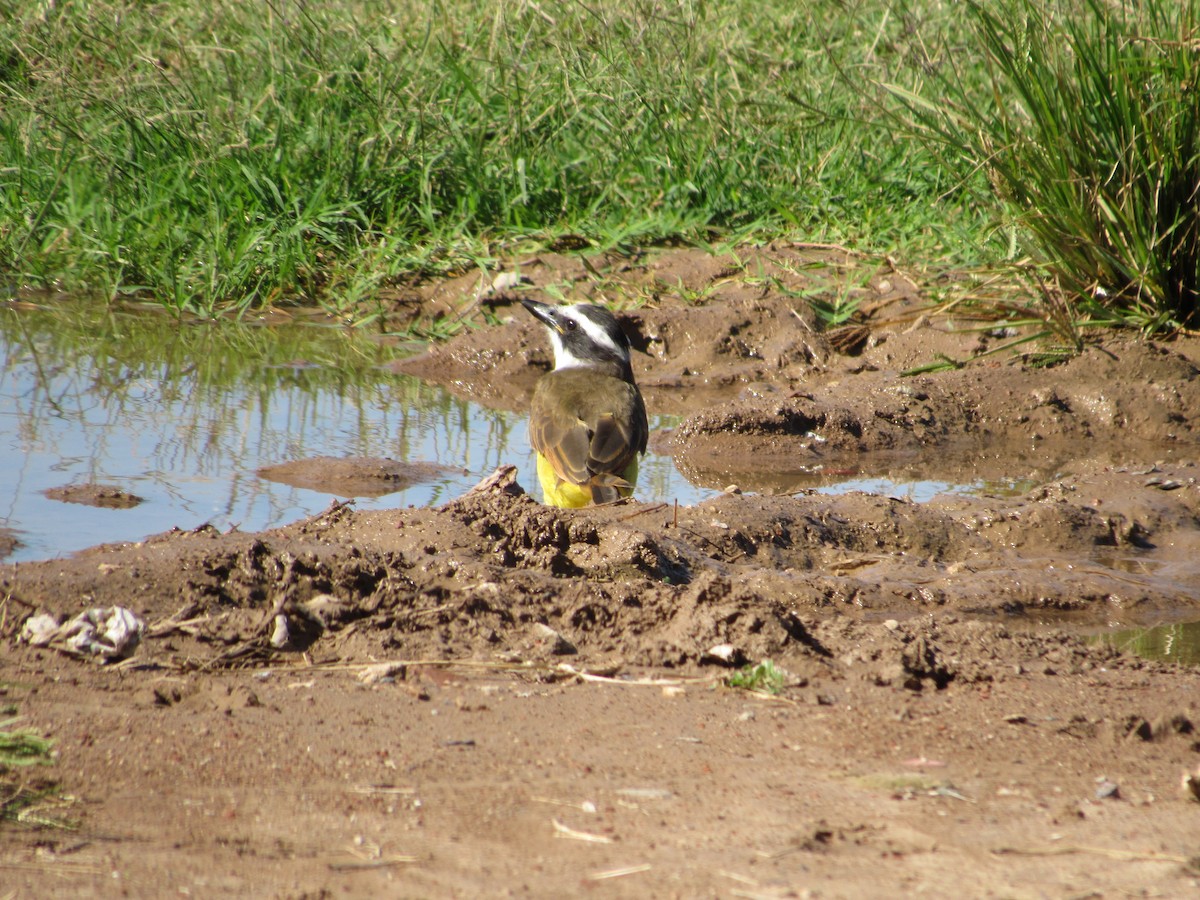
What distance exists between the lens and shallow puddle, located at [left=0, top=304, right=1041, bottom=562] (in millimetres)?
5633

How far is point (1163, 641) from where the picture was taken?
4738 millimetres

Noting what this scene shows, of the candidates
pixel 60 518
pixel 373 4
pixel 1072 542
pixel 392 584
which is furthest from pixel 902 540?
pixel 373 4

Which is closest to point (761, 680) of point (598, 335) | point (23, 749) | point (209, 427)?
point (23, 749)

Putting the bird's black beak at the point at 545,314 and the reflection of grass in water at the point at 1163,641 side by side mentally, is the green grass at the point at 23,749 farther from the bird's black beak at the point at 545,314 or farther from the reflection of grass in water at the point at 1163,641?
the bird's black beak at the point at 545,314

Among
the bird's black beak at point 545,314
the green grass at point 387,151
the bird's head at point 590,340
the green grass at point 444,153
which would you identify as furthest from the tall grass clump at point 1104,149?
the bird's black beak at point 545,314

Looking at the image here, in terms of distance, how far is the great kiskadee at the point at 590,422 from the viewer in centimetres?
625

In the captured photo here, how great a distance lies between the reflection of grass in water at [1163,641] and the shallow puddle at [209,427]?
1.70 m

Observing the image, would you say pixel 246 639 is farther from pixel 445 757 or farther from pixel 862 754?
pixel 862 754

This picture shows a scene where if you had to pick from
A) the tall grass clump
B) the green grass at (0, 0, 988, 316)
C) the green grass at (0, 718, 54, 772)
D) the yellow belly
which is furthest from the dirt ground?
the green grass at (0, 0, 988, 316)

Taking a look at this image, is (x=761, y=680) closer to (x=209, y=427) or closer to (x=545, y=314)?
(x=209, y=427)

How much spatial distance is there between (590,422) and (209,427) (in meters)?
1.98

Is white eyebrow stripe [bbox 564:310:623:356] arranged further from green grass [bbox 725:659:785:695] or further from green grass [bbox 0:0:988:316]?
green grass [bbox 725:659:785:695]

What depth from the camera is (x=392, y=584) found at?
13.3 feet

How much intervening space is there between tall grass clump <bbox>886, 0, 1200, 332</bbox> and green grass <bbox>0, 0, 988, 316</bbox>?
4.67ft
